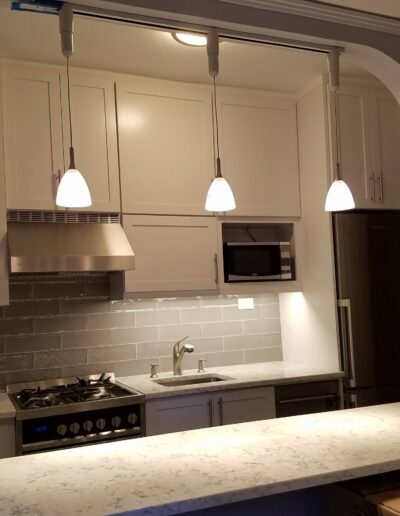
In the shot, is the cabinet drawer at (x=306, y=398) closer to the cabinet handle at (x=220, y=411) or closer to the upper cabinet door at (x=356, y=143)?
the cabinet handle at (x=220, y=411)

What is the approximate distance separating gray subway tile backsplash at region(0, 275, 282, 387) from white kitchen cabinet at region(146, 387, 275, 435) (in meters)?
0.63

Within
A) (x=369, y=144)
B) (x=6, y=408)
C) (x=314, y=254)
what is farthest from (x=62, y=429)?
(x=369, y=144)

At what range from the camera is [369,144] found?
3496mm

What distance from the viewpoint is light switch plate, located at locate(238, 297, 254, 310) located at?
3834mm

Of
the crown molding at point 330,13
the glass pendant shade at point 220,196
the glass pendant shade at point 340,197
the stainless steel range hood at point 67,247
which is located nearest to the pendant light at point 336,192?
the glass pendant shade at point 340,197

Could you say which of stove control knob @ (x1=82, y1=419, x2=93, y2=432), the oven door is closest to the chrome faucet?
the oven door

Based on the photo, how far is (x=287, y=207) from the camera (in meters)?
3.63

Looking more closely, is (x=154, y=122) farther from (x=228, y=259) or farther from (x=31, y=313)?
(x=31, y=313)

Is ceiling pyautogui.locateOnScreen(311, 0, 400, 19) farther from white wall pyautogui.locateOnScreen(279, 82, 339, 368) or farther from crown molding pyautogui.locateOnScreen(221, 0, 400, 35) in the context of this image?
white wall pyautogui.locateOnScreen(279, 82, 339, 368)

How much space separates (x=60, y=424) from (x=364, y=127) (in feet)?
8.44

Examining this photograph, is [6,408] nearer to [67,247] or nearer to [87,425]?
[87,425]

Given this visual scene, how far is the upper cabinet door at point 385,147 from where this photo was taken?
11.5 ft

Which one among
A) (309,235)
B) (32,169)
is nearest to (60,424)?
(32,169)

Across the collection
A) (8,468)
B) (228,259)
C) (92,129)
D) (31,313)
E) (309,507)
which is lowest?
(309,507)
